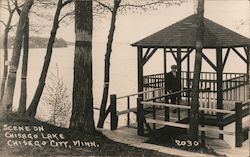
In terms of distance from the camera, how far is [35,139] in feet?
29.0

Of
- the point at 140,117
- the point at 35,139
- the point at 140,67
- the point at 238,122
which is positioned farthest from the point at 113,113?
the point at 238,122

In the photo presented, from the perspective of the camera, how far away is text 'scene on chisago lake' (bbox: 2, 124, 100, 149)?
28.6 ft

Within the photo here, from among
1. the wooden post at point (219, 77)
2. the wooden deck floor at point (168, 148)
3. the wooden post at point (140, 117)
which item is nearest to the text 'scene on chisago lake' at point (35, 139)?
the wooden deck floor at point (168, 148)

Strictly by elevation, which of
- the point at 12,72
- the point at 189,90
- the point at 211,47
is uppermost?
the point at 211,47

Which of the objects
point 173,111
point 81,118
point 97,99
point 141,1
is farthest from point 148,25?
point 81,118

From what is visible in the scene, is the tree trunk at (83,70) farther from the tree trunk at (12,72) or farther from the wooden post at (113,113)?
the tree trunk at (12,72)

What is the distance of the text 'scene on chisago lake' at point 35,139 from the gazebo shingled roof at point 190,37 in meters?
5.25

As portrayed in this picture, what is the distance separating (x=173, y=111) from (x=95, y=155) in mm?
5768

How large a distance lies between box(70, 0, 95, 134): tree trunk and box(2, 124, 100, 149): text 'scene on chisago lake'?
91cm

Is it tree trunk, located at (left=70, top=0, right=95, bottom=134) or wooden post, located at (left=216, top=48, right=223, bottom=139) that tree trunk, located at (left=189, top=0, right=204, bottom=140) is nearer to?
wooden post, located at (left=216, top=48, right=223, bottom=139)

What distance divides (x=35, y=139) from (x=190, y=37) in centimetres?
641

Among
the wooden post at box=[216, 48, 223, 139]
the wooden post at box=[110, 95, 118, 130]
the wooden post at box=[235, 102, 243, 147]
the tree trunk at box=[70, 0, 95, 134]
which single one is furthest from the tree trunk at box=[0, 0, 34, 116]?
the wooden post at box=[235, 102, 243, 147]

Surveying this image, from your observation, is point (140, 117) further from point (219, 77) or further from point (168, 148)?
point (219, 77)

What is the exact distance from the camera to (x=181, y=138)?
1189 cm
